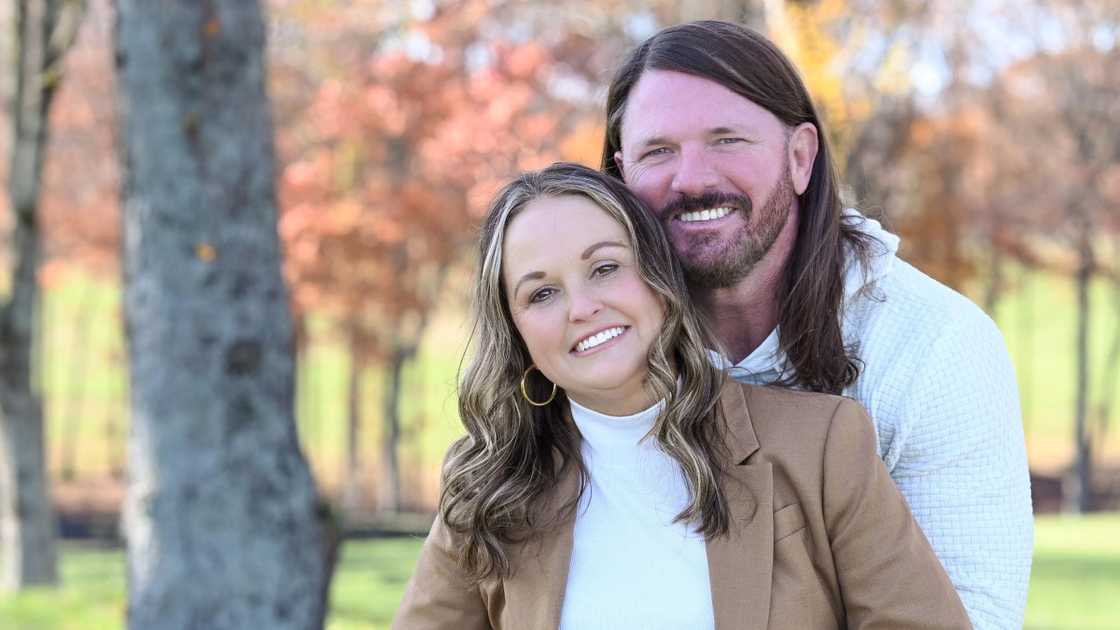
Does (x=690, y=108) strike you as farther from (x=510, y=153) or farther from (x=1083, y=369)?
(x=1083, y=369)

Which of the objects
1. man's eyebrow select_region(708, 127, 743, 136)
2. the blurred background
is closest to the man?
man's eyebrow select_region(708, 127, 743, 136)

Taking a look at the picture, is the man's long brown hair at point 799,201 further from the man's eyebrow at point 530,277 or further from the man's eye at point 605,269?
the man's eyebrow at point 530,277

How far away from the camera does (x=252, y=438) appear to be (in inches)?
186

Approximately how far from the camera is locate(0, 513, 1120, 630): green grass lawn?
915 cm

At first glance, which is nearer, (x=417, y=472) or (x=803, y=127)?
(x=803, y=127)

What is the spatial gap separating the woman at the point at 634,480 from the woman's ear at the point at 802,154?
45cm

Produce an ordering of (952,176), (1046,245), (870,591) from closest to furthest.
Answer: (870,591), (952,176), (1046,245)

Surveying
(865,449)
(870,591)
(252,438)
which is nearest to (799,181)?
(865,449)

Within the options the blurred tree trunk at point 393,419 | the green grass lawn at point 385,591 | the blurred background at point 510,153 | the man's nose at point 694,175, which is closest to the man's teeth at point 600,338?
the man's nose at point 694,175

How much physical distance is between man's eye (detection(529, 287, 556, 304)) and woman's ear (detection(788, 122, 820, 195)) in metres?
0.66

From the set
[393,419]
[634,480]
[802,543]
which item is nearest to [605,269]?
[634,480]

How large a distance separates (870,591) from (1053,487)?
3191 centimetres

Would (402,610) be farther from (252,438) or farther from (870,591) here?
(252,438)

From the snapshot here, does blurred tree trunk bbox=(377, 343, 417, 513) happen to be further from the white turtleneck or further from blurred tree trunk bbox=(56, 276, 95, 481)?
the white turtleneck
